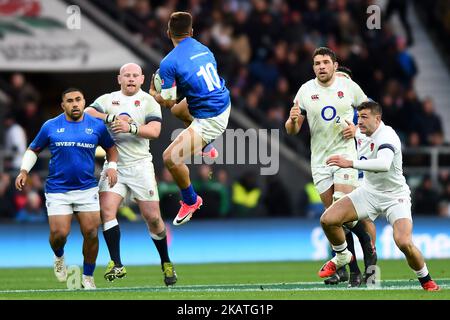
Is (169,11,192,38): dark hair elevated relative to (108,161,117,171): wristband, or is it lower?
elevated

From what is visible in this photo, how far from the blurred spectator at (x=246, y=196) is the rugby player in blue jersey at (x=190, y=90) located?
8.06 meters

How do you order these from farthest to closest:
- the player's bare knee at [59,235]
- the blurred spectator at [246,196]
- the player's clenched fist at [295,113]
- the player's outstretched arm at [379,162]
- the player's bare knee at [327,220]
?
the blurred spectator at [246,196], the player's clenched fist at [295,113], the player's bare knee at [59,235], the player's bare knee at [327,220], the player's outstretched arm at [379,162]

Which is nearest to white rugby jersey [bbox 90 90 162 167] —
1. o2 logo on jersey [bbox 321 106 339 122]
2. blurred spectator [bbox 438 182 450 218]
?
o2 logo on jersey [bbox 321 106 339 122]

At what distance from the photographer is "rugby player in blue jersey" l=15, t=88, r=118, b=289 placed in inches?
580

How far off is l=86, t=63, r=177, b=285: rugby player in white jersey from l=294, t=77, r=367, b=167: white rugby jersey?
185 cm

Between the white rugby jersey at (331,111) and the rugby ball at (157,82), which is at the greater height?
the rugby ball at (157,82)

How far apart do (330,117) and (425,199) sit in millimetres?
8107

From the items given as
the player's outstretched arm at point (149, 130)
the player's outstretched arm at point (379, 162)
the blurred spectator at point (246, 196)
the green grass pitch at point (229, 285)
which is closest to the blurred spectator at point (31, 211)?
the green grass pitch at point (229, 285)

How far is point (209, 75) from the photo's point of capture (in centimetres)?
1418

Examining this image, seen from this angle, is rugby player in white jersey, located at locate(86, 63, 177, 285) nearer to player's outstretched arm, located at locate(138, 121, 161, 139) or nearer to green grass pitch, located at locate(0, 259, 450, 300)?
player's outstretched arm, located at locate(138, 121, 161, 139)

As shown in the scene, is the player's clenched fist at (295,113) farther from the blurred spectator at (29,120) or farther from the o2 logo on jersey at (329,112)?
the blurred spectator at (29,120)

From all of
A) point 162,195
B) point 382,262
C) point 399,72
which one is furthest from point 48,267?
Answer: point 399,72

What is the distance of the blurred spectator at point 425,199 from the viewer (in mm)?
23125

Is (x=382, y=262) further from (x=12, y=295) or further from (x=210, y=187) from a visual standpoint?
(x=12, y=295)
